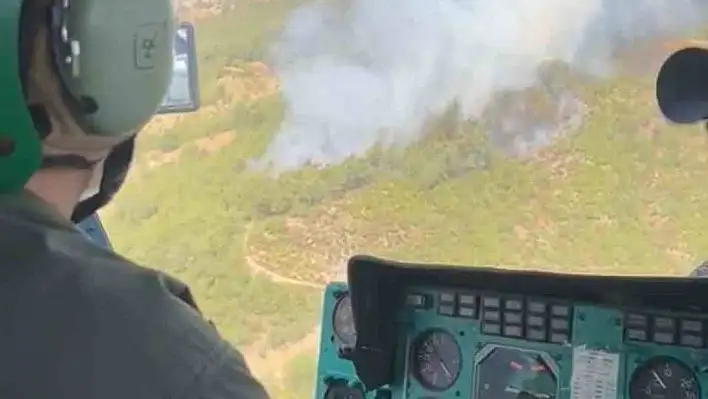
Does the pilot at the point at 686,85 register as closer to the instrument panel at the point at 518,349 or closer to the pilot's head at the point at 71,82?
the instrument panel at the point at 518,349

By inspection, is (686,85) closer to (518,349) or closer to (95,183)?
(518,349)

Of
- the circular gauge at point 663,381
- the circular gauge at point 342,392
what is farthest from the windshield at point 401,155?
the circular gauge at point 663,381

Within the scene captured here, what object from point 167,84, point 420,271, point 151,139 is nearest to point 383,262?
point 420,271

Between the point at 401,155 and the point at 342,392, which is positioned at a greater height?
the point at 401,155

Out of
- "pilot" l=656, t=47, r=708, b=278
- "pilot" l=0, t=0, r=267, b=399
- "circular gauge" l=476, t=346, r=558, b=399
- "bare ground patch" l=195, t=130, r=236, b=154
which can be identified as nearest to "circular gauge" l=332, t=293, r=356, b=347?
"circular gauge" l=476, t=346, r=558, b=399

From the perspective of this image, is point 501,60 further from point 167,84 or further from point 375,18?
point 167,84

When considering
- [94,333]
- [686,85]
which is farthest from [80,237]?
[686,85]
